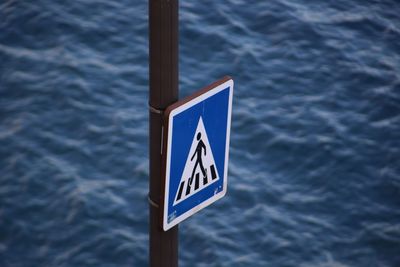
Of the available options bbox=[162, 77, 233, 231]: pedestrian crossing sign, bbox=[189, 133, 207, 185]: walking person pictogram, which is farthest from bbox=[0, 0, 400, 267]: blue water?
bbox=[189, 133, 207, 185]: walking person pictogram

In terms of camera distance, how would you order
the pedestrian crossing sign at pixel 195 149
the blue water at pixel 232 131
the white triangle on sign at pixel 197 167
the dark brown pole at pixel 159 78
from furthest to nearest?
the blue water at pixel 232 131, the white triangle on sign at pixel 197 167, the pedestrian crossing sign at pixel 195 149, the dark brown pole at pixel 159 78

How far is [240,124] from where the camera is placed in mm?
14328

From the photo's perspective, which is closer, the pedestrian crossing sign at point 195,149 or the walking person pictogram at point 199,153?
the pedestrian crossing sign at point 195,149

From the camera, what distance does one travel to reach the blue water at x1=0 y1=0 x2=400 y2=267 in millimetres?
12344

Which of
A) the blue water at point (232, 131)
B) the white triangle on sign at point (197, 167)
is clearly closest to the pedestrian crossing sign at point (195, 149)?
the white triangle on sign at point (197, 167)

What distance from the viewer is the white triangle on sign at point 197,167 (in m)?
5.98

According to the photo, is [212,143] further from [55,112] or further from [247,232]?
[55,112]

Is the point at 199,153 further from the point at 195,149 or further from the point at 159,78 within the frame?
the point at 159,78

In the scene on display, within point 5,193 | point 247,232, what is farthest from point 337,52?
point 5,193

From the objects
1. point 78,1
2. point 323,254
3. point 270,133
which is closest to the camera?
point 323,254

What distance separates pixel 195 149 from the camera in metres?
6.00

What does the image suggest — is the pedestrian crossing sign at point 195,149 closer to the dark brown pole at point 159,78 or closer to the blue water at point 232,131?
the dark brown pole at point 159,78

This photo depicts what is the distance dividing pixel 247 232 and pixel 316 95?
3.44 metres

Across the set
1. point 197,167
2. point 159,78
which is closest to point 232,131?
point 197,167
